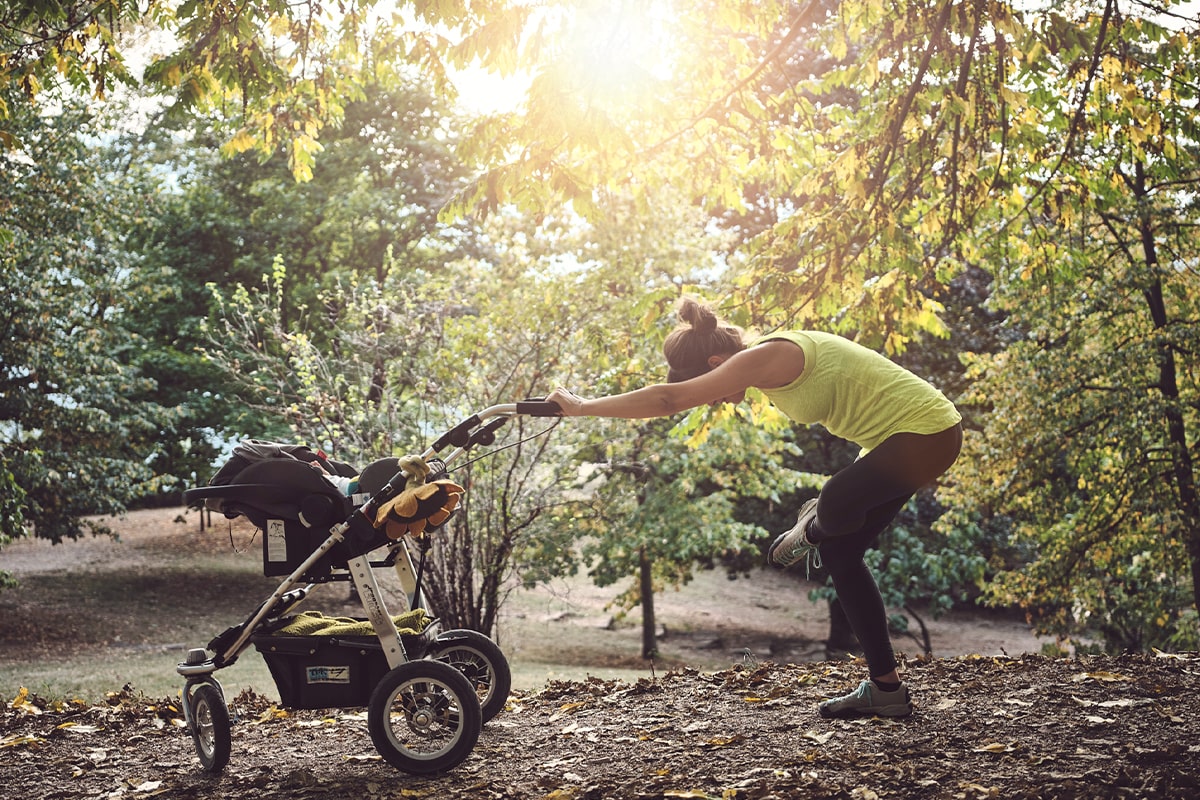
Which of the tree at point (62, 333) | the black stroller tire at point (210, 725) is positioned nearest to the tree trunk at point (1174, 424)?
the black stroller tire at point (210, 725)

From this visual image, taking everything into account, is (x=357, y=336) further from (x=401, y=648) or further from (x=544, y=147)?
(x=401, y=648)

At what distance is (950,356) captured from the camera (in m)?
19.1

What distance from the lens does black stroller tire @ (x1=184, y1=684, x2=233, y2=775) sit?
4336mm

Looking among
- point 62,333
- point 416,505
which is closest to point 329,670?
point 416,505

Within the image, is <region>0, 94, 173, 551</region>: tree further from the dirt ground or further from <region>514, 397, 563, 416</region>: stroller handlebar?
<region>514, 397, 563, 416</region>: stroller handlebar

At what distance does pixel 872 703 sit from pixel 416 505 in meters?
2.11

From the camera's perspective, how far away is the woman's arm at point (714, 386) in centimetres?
379

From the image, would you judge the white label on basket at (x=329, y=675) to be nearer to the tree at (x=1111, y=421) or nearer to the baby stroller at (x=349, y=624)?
the baby stroller at (x=349, y=624)

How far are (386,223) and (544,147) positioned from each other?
17.0 meters

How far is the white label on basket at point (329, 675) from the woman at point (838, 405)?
4.73ft

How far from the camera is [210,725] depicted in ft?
14.8

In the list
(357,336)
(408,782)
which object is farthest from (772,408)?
(357,336)

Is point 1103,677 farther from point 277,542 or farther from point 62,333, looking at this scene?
point 62,333

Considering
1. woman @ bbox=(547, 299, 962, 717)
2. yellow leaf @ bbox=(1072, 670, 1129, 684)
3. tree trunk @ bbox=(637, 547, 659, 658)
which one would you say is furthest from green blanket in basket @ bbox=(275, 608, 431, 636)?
tree trunk @ bbox=(637, 547, 659, 658)
